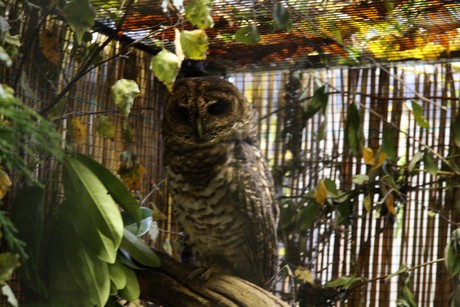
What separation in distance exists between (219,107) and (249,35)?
0.47 meters

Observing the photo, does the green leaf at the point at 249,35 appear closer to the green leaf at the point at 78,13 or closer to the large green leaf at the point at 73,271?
the green leaf at the point at 78,13

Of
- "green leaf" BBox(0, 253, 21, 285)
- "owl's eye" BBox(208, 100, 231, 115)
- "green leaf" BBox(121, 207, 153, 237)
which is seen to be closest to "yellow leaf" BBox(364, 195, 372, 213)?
"owl's eye" BBox(208, 100, 231, 115)

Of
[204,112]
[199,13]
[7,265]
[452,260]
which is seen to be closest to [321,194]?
[452,260]

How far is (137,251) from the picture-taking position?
229 centimetres

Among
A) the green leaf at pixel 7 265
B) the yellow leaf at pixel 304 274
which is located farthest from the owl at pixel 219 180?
the green leaf at pixel 7 265

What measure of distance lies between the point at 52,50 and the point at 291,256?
1.75m

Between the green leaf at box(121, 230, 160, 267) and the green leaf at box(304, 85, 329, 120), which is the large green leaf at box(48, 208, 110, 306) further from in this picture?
the green leaf at box(304, 85, 329, 120)

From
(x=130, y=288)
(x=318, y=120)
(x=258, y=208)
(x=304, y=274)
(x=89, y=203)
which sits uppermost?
(x=89, y=203)

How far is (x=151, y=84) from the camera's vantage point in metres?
2.94

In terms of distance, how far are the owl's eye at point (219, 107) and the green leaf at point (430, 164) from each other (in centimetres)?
96

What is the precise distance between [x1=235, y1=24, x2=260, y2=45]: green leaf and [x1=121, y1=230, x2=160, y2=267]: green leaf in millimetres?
736

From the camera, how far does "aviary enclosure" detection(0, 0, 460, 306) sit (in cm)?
224

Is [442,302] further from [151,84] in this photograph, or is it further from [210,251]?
[151,84]

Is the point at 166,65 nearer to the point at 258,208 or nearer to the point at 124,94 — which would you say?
the point at 124,94
